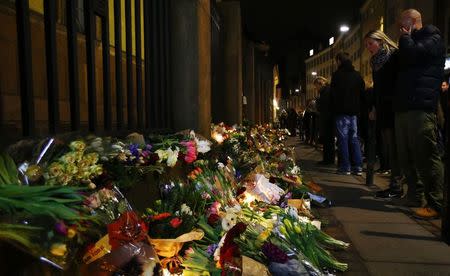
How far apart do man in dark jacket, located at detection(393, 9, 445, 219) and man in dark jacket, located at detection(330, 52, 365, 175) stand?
320cm

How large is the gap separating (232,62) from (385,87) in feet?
14.7

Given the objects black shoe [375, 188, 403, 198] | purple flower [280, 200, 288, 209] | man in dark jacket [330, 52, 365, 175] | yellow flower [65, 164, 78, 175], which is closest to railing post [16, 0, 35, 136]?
yellow flower [65, 164, 78, 175]

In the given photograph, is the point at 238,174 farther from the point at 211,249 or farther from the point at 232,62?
the point at 232,62

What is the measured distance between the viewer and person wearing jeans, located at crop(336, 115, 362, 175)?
337 inches

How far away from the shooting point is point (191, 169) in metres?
4.13

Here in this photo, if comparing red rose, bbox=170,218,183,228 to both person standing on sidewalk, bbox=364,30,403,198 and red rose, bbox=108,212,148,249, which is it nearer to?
red rose, bbox=108,212,148,249

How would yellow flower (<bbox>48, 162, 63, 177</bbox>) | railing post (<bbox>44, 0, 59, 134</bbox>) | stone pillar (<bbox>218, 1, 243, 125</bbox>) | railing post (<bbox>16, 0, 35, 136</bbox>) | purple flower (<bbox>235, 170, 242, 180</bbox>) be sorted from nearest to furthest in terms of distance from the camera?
1. yellow flower (<bbox>48, 162, 63, 177</bbox>)
2. railing post (<bbox>16, 0, 35, 136</bbox>)
3. railing post (<bbox>44, 0, 59, 134</bbox>)
4. purple flower (<bbox>235, 170, 242, 180</bbox>)
5. stone pillar (<bbox>218, 1, 243, 125</bbox>)

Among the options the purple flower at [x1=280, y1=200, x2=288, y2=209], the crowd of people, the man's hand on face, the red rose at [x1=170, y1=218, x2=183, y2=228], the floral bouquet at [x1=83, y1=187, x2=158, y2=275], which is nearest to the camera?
the floral bouquet at [x1=83, y1=187, x2=158, y2=275]

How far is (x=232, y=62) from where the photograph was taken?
32.9 ft

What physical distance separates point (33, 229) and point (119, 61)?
2386 mm

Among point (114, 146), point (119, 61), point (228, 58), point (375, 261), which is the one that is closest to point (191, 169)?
point (119, 61)

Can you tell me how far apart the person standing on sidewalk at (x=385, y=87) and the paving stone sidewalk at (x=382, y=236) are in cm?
40

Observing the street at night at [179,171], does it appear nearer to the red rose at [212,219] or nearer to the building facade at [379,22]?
the red rose at [212,219]

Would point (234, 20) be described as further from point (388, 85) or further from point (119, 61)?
point (119, 61)
